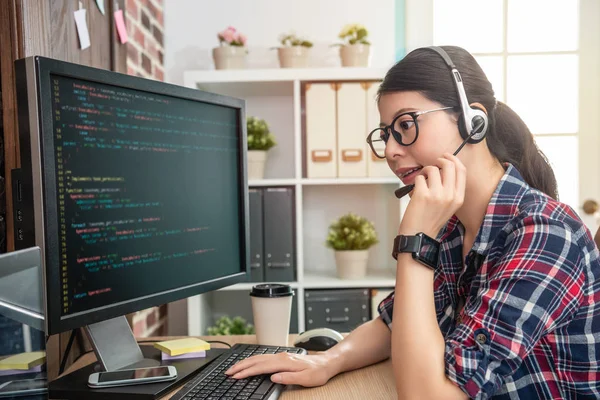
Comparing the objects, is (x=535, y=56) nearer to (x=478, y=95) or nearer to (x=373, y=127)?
(x=373, y=127)

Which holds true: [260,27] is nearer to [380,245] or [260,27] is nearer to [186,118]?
[380,245]

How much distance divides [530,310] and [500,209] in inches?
8.2

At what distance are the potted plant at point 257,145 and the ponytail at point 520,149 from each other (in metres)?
1.38

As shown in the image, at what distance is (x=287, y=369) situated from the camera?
980mm

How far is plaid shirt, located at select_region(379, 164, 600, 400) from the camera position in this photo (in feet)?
2.63

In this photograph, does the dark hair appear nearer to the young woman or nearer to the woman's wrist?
the young woman

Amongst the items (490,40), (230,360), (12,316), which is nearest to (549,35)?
(490,40)

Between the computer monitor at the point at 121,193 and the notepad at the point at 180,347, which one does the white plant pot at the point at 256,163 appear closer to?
the computer monitor at the point at 121,193

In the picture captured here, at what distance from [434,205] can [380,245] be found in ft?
5.49

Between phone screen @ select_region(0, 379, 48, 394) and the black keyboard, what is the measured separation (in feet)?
0.85

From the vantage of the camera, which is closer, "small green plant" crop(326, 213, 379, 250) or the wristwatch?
the wristwatch

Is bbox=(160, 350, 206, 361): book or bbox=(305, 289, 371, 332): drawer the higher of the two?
bbox=(160, 350, 206, 361): book

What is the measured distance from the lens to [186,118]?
1.11 m

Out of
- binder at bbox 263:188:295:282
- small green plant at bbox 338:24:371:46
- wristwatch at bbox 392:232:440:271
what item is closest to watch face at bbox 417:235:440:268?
wristwatch at bbox 392:232:440:271
